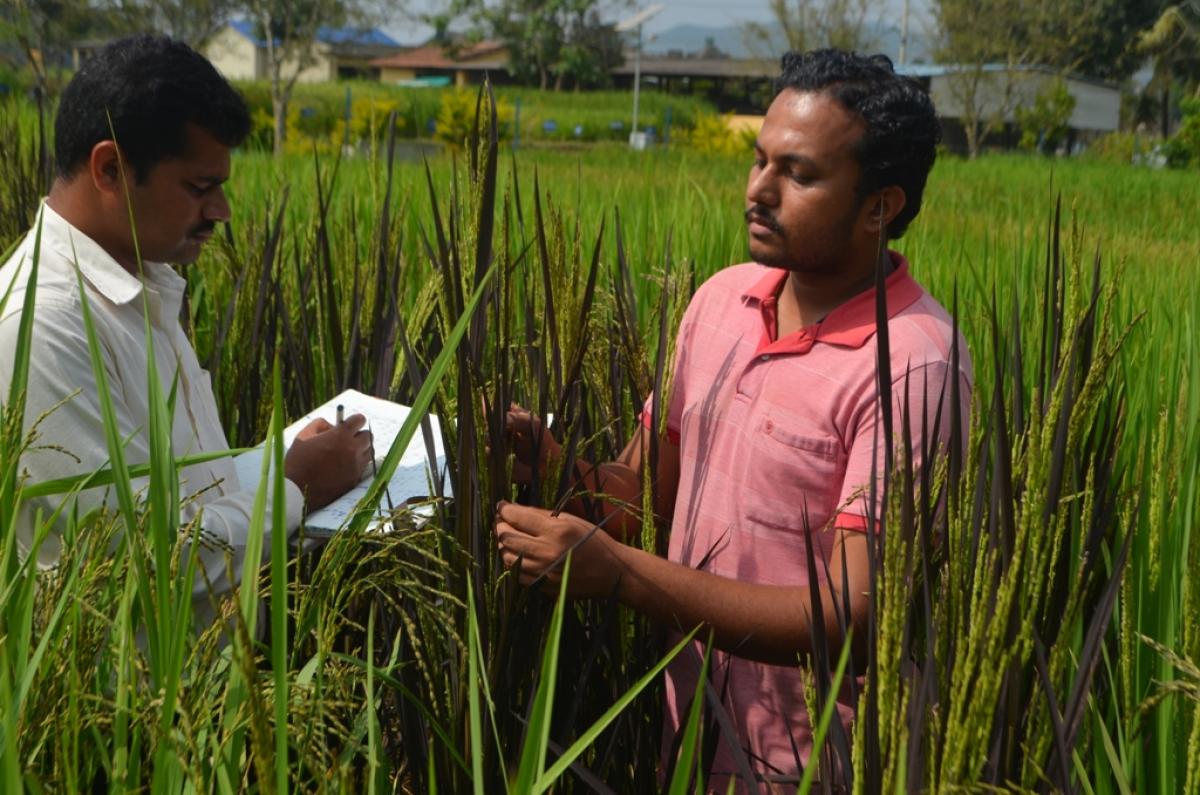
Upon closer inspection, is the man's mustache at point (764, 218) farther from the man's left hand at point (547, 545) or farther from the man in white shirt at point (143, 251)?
the man in white shirt at point (143, 251)

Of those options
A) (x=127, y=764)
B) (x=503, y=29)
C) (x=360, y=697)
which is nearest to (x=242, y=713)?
(x=127, y=764)

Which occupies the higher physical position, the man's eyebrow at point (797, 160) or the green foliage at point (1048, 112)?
the man's eyebrow at point (797, 160)

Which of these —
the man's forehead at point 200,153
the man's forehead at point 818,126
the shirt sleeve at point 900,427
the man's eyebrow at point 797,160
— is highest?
the man's forehead at point 818,126

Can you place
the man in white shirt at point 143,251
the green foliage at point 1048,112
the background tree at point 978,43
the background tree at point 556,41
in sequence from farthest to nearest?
the background tree at point 556,41
the green foliage at point 1048,112
the background tree at point 978,43
the man in white shirt at point 143,251

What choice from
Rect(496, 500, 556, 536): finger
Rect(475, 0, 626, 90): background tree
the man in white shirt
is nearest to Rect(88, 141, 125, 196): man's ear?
the man in white shirt

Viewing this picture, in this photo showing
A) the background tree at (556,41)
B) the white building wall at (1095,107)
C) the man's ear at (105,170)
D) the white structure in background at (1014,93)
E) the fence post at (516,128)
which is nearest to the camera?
the man's ear at (105,170)

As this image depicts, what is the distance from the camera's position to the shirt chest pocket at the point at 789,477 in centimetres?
155

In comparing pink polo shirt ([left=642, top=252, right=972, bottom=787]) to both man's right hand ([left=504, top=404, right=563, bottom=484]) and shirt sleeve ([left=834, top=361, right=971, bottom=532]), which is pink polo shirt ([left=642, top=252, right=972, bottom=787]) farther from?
man's right hand ([left=504, top=404, right=563, bottom=484])

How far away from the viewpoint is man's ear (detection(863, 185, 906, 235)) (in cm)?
164

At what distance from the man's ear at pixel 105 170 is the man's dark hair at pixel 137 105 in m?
0.02

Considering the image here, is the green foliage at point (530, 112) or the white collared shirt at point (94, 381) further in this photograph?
the green foliage at point (530, 112)

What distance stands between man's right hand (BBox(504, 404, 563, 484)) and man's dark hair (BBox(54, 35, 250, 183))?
63 cm

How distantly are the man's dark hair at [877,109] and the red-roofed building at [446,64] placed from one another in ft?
217

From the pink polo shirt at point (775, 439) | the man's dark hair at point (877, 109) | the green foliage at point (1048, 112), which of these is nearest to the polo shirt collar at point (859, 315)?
the pink polo shirt at point (775, 439)
